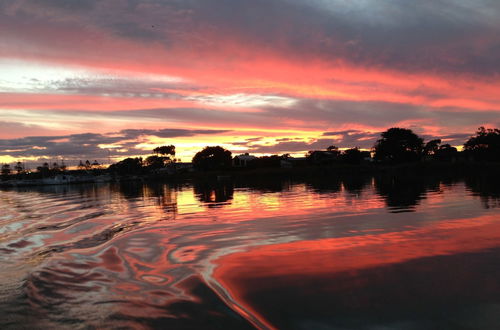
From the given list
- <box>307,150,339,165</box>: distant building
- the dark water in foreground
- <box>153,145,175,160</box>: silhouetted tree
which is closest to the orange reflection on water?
the dark water in foreground

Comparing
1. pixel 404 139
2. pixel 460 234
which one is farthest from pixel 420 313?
pixel 404 139

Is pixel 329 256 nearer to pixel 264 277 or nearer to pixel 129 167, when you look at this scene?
pixel 264 277

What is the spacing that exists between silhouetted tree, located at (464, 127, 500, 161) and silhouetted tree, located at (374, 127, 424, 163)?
53.1 feet

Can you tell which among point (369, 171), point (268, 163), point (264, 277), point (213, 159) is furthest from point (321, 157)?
point (264, 277)

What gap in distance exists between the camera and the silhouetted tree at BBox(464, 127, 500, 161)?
9419 centimetres

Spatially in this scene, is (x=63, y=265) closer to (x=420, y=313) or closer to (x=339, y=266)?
(x=339, y=266)

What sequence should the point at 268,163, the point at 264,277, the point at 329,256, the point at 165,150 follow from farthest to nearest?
1. the point at 165,150
2. the point at 268,163
3. the point at 329,256
4. the point at 264,277

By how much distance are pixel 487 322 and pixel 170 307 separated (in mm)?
5181

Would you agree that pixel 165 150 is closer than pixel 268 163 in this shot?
No

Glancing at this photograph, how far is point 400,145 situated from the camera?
97.1m

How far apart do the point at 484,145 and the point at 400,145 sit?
2441cm

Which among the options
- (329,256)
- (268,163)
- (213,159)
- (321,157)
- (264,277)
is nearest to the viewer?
(264,277)

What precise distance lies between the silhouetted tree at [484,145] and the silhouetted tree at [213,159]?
241 ft

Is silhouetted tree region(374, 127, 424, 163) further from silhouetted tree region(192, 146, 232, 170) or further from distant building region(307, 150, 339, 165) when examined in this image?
silhouetted tree region(192, 146, 232, 170)
